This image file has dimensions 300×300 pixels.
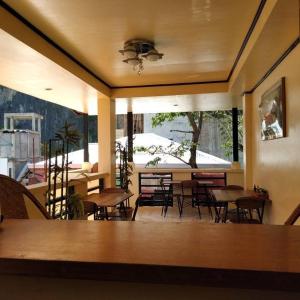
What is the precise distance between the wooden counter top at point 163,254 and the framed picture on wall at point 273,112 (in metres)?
2.72

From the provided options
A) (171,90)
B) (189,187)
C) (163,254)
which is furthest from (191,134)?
(163,254)

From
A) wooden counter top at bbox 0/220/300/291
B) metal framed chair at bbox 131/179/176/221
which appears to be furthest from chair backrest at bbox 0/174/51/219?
metal framed chair at bbox 131/179/176/221

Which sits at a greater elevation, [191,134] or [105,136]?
[191,134]

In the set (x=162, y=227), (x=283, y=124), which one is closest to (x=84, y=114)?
(x=283, y=124)

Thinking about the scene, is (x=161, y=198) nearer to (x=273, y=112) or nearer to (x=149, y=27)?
Answer: (x=273, y=112)

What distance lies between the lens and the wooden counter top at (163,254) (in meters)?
0.64

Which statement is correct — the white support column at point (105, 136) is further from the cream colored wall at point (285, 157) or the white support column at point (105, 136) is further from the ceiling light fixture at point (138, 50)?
the cream colored wall at point (285, 157)

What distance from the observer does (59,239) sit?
0.86 metres

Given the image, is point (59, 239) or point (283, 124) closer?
point (59, 239)

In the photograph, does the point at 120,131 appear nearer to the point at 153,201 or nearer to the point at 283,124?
the point at 153,201

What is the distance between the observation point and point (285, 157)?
3.37 m

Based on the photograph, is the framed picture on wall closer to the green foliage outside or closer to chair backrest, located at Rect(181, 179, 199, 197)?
chair backrest, located at Rect(181, 179, 199, 197)

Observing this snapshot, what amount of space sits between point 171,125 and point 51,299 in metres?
9.34

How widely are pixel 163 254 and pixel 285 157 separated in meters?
3.01
